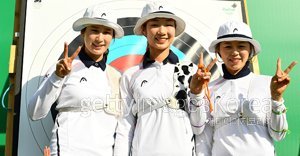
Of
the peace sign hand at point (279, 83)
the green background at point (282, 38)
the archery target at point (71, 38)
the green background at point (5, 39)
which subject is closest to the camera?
the peace sign hand at point (279, 83)

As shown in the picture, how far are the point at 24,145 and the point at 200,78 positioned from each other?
0.83 meters

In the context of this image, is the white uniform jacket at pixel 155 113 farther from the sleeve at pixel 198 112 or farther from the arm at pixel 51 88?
the arm at pixel 51 88

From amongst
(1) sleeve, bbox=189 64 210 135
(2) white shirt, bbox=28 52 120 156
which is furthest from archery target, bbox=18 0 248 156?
(1) sleeve, bbox=189 64 210 135

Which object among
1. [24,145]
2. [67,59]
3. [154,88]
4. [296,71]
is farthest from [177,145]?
[296,71]

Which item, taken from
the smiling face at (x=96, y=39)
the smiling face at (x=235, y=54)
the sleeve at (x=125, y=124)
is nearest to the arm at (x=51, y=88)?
the smiling face at (x=96, y=39)

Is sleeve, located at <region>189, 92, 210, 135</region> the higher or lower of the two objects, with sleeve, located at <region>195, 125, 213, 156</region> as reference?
higher

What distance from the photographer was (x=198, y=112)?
130 cm

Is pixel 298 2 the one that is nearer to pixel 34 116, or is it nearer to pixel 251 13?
pixel 251 13

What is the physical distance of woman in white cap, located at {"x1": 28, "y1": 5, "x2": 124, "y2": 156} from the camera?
1274mm

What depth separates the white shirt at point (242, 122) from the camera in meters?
1.30

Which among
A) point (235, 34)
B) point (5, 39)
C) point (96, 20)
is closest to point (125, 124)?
point (96, 20)

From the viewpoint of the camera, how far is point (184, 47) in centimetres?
200

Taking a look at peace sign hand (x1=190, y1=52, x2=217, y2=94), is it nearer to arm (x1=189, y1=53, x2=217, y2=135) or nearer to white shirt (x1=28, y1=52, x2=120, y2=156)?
arm (x1=189, y1=53, x2=217, y2=135)

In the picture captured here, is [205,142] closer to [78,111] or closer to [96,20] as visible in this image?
[78,111]
